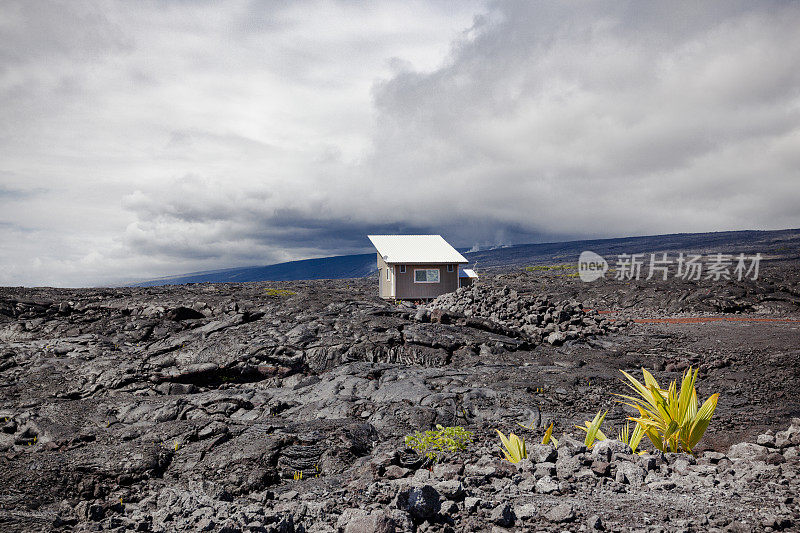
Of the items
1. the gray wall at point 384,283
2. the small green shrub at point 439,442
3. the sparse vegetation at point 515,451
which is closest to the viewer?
the sparse vegetation at point 515,451

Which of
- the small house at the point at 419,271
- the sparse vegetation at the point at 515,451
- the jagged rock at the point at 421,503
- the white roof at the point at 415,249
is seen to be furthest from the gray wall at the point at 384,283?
the jagged rock at the point at 421,503

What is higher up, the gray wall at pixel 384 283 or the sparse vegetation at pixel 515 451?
the gray wall at pixel 384 283

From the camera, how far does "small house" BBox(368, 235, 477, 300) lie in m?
35.0

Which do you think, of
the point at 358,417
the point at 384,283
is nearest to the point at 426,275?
the point at 384,283

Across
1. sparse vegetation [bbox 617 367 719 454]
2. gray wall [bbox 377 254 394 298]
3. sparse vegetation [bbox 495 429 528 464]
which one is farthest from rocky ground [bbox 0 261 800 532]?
gray wall [bbox 377 254 394 298]

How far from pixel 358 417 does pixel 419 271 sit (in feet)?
83.5

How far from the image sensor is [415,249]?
37.2m

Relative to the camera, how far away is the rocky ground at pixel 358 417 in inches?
200

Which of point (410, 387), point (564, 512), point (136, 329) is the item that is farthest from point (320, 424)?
point (136, 329)

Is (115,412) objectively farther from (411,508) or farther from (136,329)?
(411,508)

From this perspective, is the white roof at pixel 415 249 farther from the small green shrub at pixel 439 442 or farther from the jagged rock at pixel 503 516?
the jagged rock at pixel 503 516

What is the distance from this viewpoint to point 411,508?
185 inches

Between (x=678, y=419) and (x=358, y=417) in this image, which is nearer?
(x=678, y=419)

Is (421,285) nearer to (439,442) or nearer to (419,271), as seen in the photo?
(419,271)
